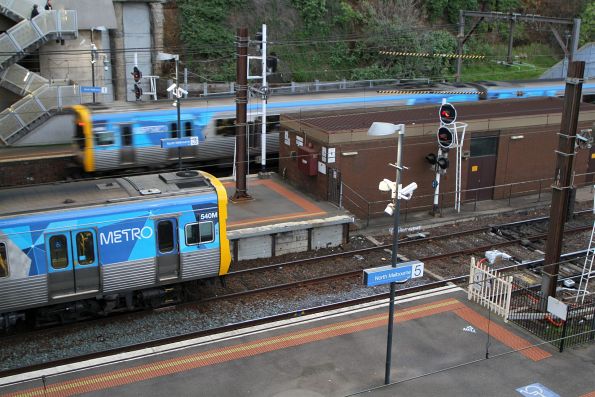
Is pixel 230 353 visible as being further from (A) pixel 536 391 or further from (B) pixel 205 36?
(B) pixel 205 36

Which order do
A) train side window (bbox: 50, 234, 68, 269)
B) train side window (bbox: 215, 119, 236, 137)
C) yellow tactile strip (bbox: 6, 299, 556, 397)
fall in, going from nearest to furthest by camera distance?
yellow tactile strip (bbox: 6, 299, 556, 397), train side window (bbox: 50, 234, 68, 269), train side window (bbox: 215, 119, 236, 137)

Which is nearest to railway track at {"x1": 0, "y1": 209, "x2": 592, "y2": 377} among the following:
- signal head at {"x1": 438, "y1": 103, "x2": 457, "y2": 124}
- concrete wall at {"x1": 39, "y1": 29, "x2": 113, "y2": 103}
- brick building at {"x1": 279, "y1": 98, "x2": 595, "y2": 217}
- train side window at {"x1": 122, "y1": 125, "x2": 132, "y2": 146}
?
brick building at {"x1": 279, "y1": 98, "x2": 595, "y2": 217}

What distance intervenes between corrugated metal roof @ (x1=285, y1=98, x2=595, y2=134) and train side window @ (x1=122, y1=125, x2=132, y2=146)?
5.52 metres

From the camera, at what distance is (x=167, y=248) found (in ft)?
48.0

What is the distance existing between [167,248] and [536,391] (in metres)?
7.92

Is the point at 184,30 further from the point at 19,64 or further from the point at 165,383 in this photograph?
the point at 165,383

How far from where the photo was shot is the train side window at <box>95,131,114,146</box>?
23094 millimetres

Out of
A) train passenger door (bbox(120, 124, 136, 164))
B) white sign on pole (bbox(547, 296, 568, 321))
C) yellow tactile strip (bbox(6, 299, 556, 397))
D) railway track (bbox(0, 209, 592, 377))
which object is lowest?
railway track (bbox(0, 209, 592, 377))

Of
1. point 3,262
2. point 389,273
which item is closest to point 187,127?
point 3,262

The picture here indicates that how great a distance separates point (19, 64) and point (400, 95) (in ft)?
66.0

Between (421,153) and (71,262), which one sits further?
(421,153)

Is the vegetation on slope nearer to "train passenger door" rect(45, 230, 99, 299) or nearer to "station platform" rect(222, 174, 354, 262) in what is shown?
"station platform" rect(222, 174, 354, 262)

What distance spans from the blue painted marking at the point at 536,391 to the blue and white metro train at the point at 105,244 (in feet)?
22.9

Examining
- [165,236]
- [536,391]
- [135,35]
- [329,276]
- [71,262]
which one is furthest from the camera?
[135,35]
